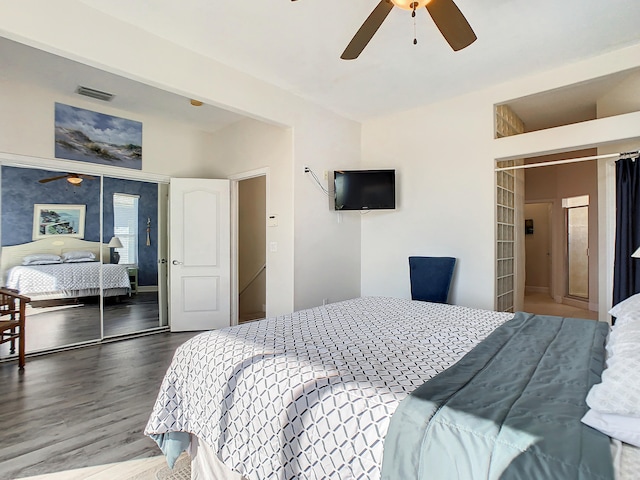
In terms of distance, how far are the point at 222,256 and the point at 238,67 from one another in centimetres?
242

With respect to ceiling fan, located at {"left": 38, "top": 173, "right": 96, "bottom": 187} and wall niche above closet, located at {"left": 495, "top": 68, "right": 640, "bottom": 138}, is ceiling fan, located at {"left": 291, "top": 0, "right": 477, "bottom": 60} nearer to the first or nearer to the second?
wall niche above closet, located at {"left": 495, "top": 68, "right": 640, "bottom": 138}

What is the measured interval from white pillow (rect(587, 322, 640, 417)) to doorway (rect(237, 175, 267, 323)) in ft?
16.4

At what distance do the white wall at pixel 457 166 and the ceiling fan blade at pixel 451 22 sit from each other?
1718mm

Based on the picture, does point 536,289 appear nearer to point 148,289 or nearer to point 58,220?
point 148,289

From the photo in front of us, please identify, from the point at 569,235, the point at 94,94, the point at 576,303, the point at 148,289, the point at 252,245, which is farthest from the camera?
the point at 569,235

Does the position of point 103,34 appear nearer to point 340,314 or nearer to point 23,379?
point 340,314

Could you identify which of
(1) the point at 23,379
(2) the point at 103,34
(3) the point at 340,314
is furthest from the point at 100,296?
(3) the point at 340,314

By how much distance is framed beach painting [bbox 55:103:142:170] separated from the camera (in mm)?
3762

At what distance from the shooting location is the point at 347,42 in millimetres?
2805

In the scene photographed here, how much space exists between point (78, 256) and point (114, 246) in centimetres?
39

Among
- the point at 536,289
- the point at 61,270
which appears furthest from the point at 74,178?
the point at 536,289

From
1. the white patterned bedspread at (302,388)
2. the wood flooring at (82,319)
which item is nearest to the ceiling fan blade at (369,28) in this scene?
the white patterned bedspread at (302,388)

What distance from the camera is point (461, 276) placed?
381 centimetres

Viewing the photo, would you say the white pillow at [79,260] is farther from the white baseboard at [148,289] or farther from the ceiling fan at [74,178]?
the ceiling fan at [74,178]
